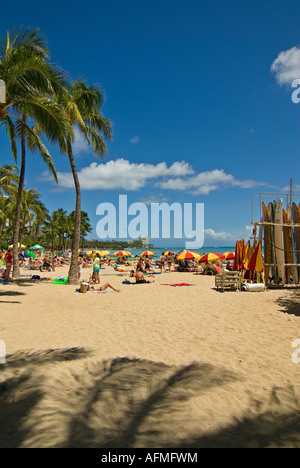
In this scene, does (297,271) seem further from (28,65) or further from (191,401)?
(28,65)

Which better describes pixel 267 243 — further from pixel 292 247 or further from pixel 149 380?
pixel 149 380

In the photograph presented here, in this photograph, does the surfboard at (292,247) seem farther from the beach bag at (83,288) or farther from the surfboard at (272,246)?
the beach bag at (83,288)

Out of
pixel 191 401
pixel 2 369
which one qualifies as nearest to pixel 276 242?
pixel 191 401

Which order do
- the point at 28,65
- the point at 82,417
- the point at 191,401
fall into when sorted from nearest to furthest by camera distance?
the point at 82,417, the point at 191,401, the point at 28,65

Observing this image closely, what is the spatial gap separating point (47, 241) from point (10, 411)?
77.7m

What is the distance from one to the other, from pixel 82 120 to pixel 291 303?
10.9 meters

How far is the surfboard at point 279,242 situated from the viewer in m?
13.3

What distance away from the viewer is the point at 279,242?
44.1ft

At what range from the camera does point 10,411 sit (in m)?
3.22

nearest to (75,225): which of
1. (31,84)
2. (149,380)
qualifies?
(31,84)

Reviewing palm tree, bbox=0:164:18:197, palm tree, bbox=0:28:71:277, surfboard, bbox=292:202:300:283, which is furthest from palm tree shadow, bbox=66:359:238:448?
palm tree, bbox=0:164:18:197

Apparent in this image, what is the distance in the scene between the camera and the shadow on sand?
9.30 ft

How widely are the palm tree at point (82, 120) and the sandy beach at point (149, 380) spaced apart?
21.1 feet

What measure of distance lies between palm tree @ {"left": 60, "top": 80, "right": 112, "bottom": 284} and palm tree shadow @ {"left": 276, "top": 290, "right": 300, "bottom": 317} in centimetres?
860
